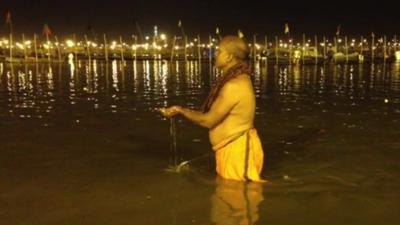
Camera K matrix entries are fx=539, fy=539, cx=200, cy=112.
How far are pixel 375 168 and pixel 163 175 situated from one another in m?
3.15

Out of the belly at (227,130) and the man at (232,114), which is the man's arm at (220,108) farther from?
the belly at (227,130)

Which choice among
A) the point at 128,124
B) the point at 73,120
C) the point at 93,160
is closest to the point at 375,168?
the point at 93,160

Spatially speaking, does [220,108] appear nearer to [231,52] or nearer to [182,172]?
[231,52]

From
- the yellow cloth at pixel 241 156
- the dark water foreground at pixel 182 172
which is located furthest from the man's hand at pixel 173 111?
the dark water foreground at pixel 182 172

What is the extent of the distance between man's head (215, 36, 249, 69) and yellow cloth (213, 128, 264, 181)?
80 centimetres

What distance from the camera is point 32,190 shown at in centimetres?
678

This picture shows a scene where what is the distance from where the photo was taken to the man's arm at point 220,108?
19.0 feet

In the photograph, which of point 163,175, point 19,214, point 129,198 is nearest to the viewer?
point 19,214

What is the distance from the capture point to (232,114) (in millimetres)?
5941

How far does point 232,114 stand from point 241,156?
49cm

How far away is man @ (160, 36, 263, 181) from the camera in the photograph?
582cm

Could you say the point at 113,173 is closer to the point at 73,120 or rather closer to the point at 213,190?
the point at 213,190

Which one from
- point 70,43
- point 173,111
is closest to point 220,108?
point 173,111

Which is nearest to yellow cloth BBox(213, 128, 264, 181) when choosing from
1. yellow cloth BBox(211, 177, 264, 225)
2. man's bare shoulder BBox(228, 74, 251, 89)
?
yellow cloth BBox(211, 177, 264, 225)
